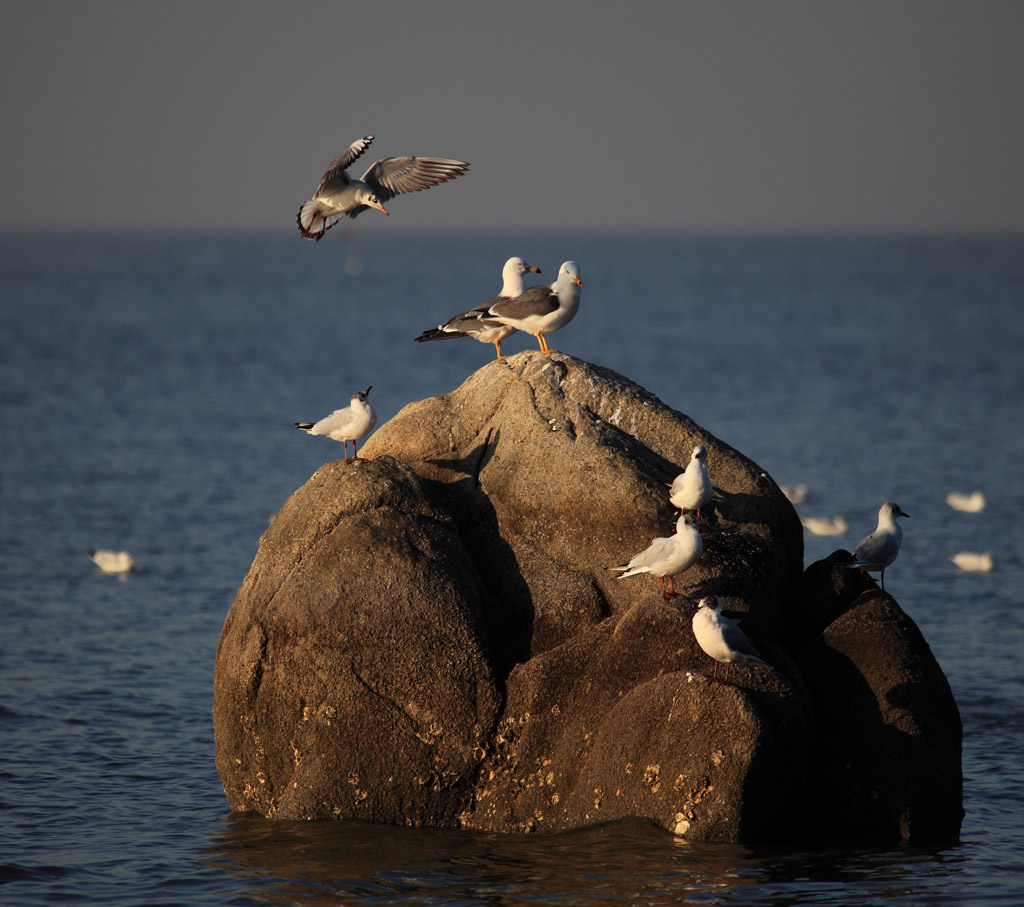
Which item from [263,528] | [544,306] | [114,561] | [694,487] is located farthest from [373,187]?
[263,528]

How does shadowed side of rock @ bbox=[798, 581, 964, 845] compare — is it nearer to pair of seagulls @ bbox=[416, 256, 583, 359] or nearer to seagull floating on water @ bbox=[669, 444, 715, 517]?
seagull floating on water @ bbox=[669, 444, 715, 517]

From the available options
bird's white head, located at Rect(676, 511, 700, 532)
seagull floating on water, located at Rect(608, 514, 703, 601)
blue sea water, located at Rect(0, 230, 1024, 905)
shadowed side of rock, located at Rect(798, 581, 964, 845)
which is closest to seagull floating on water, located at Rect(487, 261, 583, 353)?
bird's white head, located at Rect(676, 511, 700, 532)

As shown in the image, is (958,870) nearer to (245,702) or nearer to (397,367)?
(245,702)

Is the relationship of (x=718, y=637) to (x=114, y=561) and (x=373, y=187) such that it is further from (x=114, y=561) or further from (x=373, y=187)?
(x=114, y=561)

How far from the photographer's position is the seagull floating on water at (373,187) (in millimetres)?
13422

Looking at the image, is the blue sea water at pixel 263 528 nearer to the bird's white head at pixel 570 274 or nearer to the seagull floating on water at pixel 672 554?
the seagull floating on water at pixel 672 554

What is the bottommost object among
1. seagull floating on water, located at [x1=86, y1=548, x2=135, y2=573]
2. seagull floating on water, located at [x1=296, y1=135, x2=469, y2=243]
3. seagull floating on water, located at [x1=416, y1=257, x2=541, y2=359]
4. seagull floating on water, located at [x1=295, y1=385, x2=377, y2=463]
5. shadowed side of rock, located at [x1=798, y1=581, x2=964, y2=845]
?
shadowed side of rock, located at [x1=798, y1=581, x2=964, y2=845]

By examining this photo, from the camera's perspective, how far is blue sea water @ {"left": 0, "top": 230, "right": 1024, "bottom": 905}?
942 cm

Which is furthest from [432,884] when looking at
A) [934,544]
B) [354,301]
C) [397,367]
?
[354,301]

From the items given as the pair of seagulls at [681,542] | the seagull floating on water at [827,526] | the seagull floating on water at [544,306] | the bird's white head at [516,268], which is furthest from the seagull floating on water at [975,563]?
the pair of seagulls at [681,542]

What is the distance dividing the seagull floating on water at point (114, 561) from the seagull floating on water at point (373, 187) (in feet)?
26.1

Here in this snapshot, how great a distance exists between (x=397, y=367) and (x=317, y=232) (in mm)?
36531

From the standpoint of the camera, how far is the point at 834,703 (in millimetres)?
10133

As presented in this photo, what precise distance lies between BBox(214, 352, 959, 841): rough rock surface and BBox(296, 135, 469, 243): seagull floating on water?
3.23m
